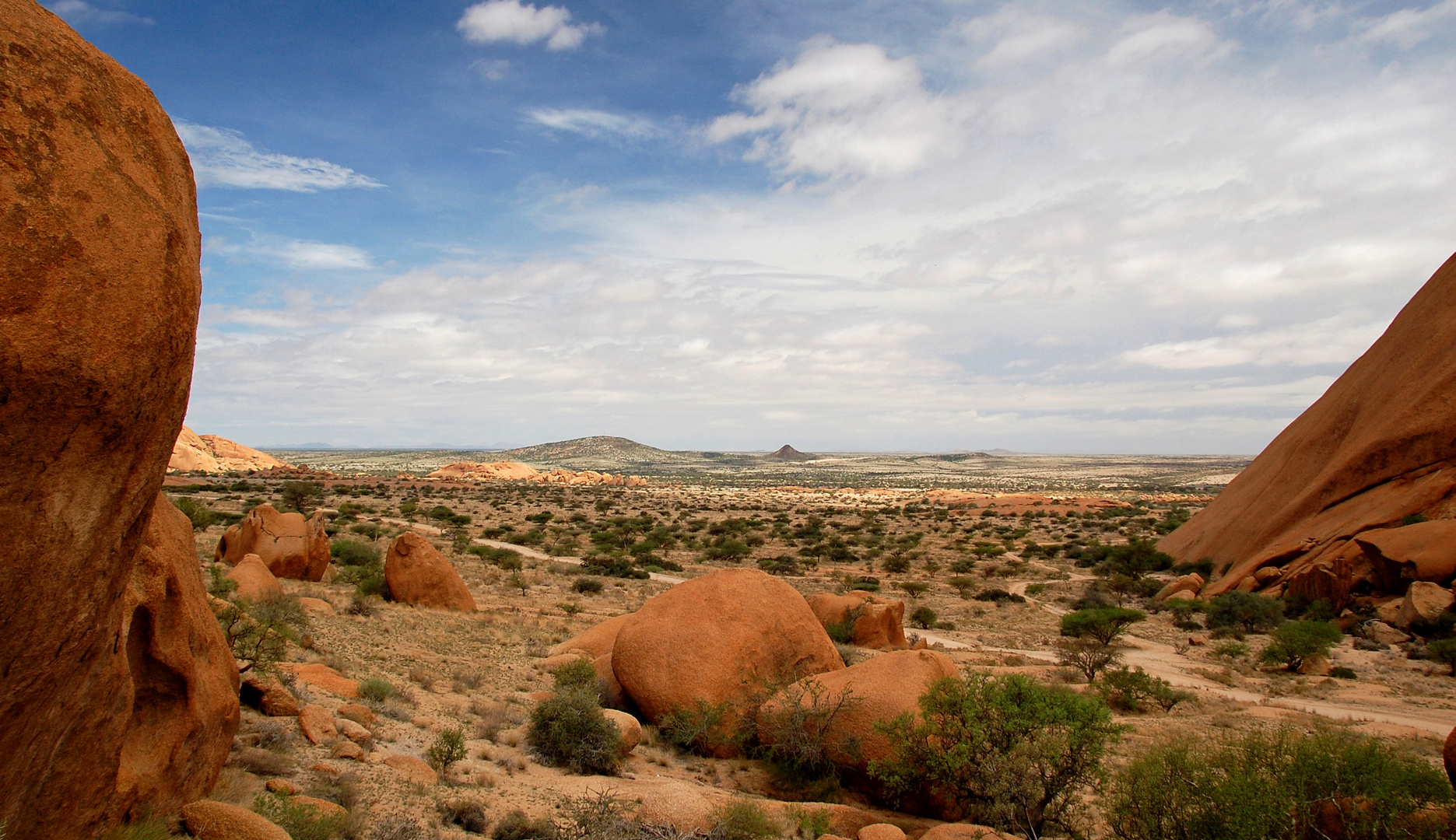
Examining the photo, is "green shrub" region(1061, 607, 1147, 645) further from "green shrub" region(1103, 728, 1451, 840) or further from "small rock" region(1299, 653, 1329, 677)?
"green shrub" region(1103, 728, 1451, 840)

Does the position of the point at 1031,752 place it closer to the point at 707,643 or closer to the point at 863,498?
the point at 707,643

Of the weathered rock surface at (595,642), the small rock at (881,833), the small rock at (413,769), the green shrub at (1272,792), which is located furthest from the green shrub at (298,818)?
the weathered rock surface at (595,642)

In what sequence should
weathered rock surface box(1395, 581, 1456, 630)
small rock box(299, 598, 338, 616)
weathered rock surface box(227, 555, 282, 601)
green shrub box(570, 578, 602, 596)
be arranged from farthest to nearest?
1. green shrub box(570, 578, 602, 596)
2. weathered rock surface box(1395, 581, 1456, 630)
3. small rock box(299, 598, 338, 616)
4. weathered rock surface box(227, 555, 282, 601)

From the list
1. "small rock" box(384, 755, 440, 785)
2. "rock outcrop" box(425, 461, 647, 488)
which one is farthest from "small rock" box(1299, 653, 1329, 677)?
"rock outcrop" box(425, 461, 647, 488)

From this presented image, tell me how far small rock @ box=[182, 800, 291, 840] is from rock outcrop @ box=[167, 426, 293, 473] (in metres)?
82.8

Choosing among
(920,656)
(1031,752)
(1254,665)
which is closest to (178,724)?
(1031,752)

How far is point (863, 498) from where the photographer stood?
85.8 m

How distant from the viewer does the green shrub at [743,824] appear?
741cm

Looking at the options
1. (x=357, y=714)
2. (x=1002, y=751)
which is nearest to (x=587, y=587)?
(x=357, y=714)

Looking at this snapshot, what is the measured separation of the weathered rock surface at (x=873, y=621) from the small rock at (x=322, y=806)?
1322 centimetres

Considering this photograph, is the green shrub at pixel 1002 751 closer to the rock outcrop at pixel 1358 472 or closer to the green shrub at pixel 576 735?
the green shrub at pixel 576 735

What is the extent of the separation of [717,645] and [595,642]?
4.86m

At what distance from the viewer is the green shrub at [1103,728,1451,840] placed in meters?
6.41

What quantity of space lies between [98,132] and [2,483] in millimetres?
1802
